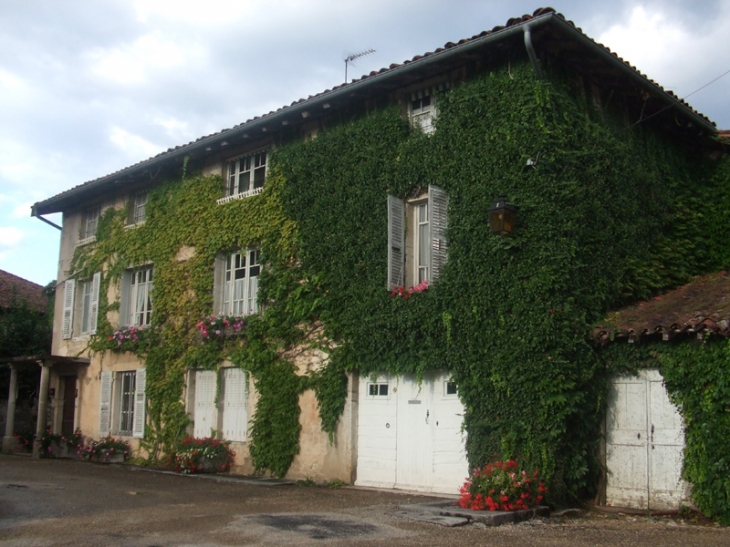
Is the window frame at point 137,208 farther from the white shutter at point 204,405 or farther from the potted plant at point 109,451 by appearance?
the potted plant at point 109,451

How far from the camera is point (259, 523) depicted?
8.10 m

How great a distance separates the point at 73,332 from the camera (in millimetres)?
18172

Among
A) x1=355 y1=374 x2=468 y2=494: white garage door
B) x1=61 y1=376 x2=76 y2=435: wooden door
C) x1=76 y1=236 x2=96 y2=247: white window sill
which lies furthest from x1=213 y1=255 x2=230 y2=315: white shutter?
x1=61 y1=376 x2=76 y2=435: wooden door

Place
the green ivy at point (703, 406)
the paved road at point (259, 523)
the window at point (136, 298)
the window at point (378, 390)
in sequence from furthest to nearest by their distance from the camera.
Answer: the window at point (136, 298)
the window at point (378, 390)
the green ivy at point (703, 406)
the paved road at point (259, 523)

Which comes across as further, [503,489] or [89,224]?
[89,224]

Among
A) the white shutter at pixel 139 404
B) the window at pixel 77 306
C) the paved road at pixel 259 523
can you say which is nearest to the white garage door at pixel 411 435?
the paved road at pixel 259 523

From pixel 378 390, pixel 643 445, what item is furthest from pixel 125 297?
pixel 643 445

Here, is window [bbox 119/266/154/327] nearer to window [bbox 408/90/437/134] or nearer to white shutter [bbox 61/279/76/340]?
white shutter [bbox 61/279/76/340]

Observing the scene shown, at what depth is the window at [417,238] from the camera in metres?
10.9

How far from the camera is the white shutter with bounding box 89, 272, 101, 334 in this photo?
17.5 meters

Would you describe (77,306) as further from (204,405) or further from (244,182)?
(244,182)

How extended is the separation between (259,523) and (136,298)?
32.2ft

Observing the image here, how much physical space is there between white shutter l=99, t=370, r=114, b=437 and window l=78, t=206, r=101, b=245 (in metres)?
3.54

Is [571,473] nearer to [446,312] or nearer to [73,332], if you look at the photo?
[446,312]
